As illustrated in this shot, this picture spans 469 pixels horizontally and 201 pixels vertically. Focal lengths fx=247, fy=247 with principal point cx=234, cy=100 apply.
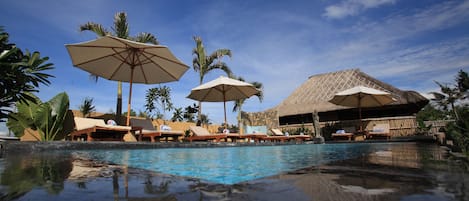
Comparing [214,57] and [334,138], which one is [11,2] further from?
[334,138]

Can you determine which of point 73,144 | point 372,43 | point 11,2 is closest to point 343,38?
point 372,43

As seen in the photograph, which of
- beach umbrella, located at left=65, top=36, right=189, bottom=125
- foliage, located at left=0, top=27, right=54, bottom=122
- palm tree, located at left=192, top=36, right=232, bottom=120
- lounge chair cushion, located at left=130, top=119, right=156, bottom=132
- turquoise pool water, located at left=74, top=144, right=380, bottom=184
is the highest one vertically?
palm tree, located at left=192, top=36, right=232, bottom=120

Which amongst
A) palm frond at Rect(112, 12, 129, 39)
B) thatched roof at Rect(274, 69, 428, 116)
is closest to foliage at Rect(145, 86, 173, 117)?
thatched roof at Rect(274, 69, 428, 116)

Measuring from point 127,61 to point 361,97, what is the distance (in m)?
13.8

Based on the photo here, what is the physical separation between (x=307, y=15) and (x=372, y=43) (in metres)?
7.99

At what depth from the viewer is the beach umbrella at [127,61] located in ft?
25.5

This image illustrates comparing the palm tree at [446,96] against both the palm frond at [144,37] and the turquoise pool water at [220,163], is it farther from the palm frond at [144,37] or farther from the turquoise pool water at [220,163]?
the turquoise pool water at [220,163]

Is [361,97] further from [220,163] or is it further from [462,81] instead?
[462,81]

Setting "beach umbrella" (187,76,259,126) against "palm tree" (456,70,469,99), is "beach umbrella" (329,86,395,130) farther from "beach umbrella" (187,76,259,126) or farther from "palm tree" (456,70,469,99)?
"palm tree" (456,70,469,99)

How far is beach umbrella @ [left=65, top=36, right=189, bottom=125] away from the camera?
25.5 ft

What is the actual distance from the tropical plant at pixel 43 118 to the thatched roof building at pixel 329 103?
53.7 ft

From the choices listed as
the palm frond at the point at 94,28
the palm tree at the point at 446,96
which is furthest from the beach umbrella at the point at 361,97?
the palm tree at the point at 446,96

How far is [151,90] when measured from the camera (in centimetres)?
2766

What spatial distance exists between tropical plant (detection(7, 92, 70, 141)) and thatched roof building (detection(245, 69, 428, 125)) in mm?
16374
